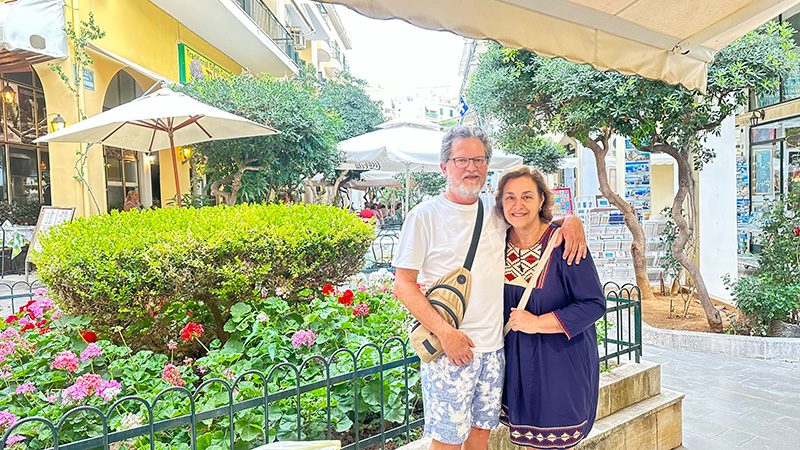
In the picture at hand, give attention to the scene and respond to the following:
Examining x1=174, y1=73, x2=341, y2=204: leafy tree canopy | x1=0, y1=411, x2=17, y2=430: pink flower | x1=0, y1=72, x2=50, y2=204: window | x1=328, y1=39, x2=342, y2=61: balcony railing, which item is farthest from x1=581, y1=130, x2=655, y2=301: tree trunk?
x1=328, y1=39, x2=342, y2=61: balcony railing

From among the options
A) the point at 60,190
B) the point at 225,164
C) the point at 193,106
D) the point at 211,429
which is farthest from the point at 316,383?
the point at 60,190

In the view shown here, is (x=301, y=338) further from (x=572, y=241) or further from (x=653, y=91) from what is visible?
(x=653, y=91)

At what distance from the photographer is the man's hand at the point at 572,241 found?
2.28 m

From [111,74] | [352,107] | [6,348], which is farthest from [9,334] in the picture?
[352,107]

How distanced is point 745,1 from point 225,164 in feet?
27.4

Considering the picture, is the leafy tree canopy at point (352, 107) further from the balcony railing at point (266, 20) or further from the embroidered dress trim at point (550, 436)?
the embroidered dress trim at point (550, 436)

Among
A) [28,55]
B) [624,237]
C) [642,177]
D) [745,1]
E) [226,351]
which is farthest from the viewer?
[642,177]

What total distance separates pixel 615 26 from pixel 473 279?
6.37ft

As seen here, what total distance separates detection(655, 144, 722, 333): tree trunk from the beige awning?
155 inches

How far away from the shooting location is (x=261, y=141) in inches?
354

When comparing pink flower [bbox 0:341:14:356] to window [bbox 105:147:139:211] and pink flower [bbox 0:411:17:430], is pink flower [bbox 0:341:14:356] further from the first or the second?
window [bbox 105:147:139:211]

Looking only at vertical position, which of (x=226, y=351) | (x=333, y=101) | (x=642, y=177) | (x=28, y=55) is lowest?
(x=226, y=351)

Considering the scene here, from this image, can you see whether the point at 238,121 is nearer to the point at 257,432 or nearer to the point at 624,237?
the point at 257,432

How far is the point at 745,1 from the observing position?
2.95 metres
